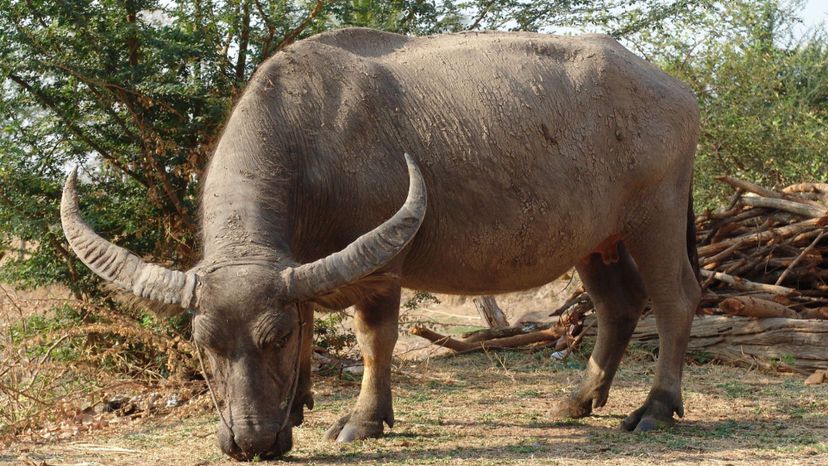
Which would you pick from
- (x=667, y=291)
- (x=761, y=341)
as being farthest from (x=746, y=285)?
(x=667, y=291)

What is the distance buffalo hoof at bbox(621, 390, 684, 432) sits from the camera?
24.1 feet

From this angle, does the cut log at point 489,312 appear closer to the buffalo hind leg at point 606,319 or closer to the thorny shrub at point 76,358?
the buffalo hind leg at point 606,319

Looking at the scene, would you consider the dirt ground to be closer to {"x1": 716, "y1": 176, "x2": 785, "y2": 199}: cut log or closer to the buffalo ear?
the buffalo ear

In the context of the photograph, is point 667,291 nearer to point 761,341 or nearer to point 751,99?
point 761,341

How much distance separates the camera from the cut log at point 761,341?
405 inches

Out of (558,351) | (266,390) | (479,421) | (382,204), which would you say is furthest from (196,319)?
(558,351)

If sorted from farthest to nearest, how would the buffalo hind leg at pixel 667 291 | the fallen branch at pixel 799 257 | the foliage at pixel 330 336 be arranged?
the fallen branch at pixel 799 257, the foliage at pixel 330 336, the buffalo hind leg at pixel 667 291

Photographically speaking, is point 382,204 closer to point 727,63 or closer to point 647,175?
point 647,175

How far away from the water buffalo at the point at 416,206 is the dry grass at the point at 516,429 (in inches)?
15.6

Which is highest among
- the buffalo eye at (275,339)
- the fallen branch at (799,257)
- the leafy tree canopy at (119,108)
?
the leafy tree canopy at (119,108)

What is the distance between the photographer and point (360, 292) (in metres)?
6.31

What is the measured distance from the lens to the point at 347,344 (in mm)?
10273

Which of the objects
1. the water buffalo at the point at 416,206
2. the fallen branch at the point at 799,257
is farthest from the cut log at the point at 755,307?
the water buffalo at the point at 416,206

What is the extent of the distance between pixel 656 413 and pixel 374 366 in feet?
7.37
